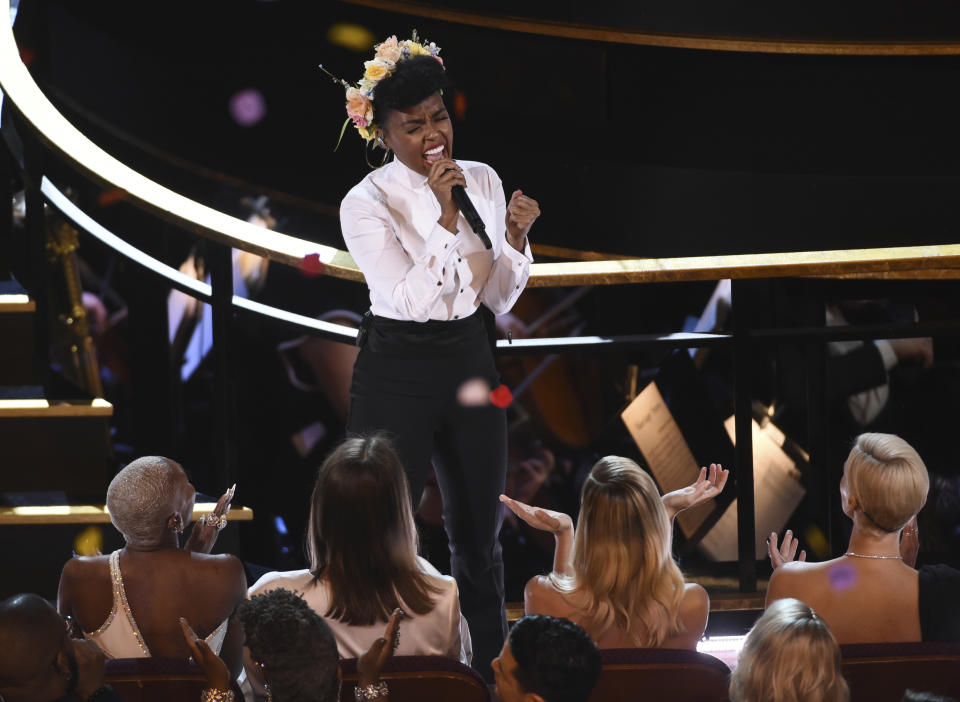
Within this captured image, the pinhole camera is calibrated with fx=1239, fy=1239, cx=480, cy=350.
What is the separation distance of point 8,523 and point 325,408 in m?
1.68

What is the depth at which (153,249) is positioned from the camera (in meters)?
4.89

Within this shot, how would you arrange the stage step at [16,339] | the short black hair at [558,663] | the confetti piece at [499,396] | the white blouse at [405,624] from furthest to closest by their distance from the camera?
the stage step at [16,339] → the confetti piece at [499,396] → the white blouse at [405,624] → the short black hair at [558,663]

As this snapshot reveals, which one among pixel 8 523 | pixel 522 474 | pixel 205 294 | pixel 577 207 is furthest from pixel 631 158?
pixel 8 523

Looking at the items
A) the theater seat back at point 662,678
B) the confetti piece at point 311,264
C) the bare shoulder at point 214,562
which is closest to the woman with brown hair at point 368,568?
the bare shoulder at point 214,562

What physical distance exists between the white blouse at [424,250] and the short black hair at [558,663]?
3.26ft

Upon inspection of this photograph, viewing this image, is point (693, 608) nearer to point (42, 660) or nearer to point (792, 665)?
point (792, 665)

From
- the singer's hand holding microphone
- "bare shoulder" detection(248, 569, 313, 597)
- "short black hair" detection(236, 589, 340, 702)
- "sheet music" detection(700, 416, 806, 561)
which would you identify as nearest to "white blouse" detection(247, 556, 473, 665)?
"bare shoulder" detection(248, 569, 313, 597)

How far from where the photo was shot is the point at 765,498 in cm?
343

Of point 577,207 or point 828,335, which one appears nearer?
point 828,335

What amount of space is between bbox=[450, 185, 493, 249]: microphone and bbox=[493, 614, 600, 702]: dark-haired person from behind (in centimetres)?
101

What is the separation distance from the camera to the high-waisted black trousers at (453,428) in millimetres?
2559

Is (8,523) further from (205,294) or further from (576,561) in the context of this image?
(576,561)

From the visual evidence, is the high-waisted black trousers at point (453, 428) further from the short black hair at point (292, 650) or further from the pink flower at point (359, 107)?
the short black hair at point (292, 650)

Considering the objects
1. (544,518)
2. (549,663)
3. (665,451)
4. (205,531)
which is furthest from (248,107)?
(549,663)
